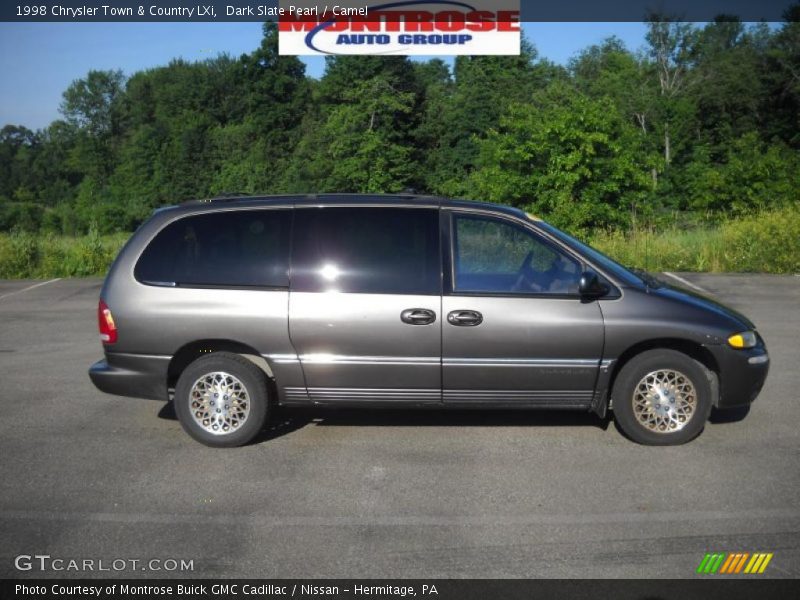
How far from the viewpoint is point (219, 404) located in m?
6.72

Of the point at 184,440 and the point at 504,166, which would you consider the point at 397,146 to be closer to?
the point at 504,166

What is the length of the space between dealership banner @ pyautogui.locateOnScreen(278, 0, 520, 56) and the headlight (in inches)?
973

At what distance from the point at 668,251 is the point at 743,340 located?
12738 millimetres

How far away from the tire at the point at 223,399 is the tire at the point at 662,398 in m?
2.70

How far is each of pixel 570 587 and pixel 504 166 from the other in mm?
26656

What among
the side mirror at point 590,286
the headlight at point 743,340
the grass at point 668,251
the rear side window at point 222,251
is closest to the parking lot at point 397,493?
the headlight at point 743,340

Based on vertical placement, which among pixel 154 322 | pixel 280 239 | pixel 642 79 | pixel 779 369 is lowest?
pixel 779 369

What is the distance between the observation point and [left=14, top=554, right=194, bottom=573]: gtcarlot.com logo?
15.0 ft

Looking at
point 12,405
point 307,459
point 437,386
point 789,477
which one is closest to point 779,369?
point 789,477

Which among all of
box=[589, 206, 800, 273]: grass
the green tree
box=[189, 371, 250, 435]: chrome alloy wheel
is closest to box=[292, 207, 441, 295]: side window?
box=[189, 371, 250, 435]: chrome alloy wheel

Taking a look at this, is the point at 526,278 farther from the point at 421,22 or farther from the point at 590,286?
the point at 421,22

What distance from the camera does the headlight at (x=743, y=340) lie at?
6602 mm

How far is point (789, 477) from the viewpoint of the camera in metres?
5.88

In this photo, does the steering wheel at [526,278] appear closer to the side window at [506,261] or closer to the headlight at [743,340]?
the side window at [506,261]
